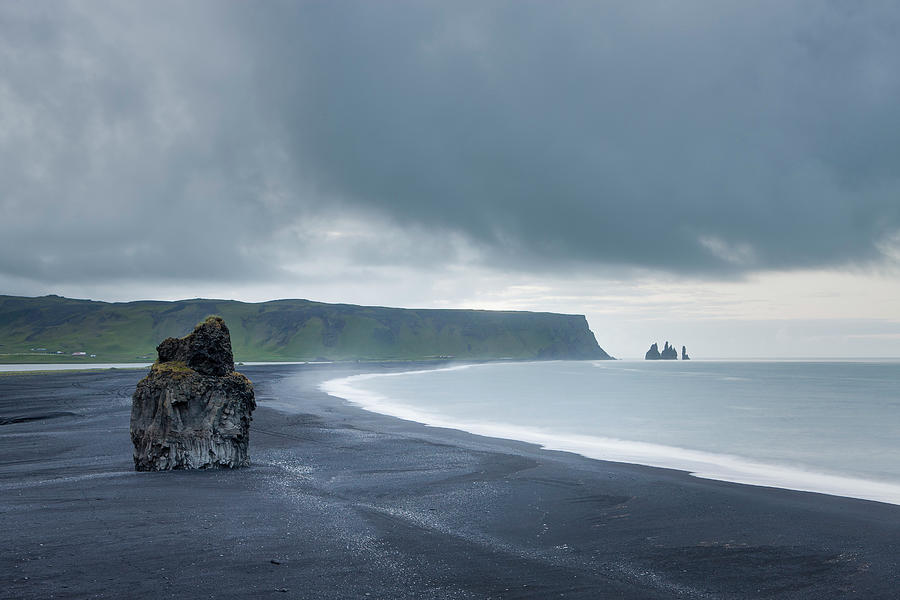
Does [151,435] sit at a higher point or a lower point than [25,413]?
higher

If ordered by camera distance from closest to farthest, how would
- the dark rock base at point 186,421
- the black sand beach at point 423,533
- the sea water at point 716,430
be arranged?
the black sand beach at point 423,533, the dark rock base at point 186,421, the sea water at point 716,430

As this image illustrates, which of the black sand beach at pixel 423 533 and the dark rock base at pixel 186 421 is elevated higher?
the dark rock base at pixel 186 421

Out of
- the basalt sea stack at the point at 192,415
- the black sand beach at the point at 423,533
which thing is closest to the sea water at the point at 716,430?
the black sand beach at the point at 423,533

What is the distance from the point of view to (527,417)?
35562mm

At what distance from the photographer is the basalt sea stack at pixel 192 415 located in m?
14.3

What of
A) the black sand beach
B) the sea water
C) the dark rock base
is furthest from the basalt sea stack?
the sea water

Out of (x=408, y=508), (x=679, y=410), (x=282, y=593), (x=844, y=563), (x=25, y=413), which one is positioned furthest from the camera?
(x=679, y=410)

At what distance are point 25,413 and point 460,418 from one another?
23.0m

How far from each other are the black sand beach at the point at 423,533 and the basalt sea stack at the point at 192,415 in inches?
30.1

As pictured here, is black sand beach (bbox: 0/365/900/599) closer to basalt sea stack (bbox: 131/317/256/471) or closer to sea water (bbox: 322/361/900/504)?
basalt sea stack (bbox: 131/317/256/471)

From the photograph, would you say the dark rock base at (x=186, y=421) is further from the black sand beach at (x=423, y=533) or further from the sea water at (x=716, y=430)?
the sea water at (x=716, y=430)

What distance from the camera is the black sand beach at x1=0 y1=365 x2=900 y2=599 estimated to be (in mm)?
7246

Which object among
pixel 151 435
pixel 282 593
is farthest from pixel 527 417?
pixel 282 593

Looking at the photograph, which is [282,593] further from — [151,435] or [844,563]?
[151,435]
